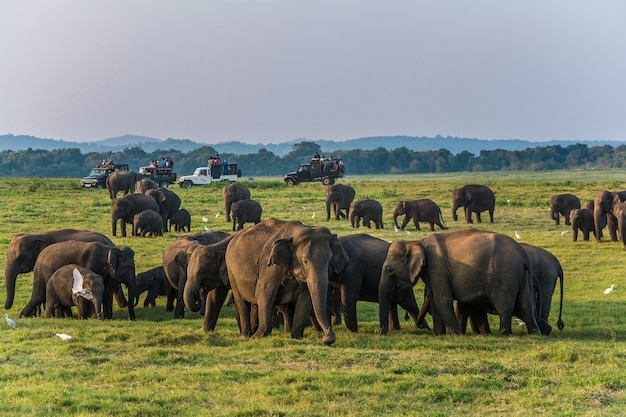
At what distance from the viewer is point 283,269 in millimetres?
14773

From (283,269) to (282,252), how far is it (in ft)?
1.24

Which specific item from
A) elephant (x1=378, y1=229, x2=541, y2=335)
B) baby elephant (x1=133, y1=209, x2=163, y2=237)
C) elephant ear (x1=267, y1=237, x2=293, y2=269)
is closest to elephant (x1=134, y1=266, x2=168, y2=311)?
elephant (x1=378, y1=229, x2=541, y2=335)

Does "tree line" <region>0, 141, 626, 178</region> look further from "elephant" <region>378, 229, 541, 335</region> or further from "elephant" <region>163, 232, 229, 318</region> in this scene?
"elephant" <region>378, 229, 541, 335</region>

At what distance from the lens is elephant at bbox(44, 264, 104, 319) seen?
1756 centimetres

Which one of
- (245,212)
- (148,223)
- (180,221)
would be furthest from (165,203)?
(148,223)

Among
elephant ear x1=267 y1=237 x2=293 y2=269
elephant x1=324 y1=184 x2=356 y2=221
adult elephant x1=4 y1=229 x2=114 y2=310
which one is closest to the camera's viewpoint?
elephant ear x1=267 y1=237 x2=293 y2=269

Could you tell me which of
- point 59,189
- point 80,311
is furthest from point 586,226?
point 59,189

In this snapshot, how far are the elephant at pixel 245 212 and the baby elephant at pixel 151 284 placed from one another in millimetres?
14794

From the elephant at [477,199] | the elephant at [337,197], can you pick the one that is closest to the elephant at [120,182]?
the elephant at [337,197]

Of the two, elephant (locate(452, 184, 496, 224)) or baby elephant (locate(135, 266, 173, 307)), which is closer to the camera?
baby elephant (locate(135, 266, 173, 307))

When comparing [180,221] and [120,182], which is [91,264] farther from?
[120,182]

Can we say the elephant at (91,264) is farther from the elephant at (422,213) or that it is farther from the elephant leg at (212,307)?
the elephant at (422,213)

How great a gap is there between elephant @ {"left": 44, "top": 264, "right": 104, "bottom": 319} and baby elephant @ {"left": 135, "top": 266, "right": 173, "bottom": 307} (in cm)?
267

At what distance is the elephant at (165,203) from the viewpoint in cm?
3669
